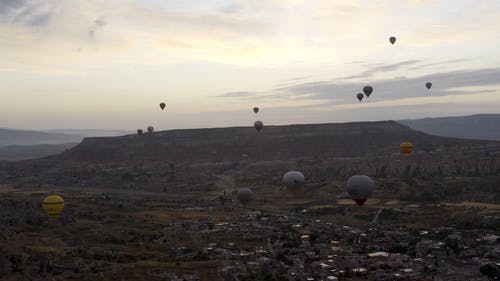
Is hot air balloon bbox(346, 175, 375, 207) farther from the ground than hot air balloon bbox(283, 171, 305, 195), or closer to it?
farther from the ground

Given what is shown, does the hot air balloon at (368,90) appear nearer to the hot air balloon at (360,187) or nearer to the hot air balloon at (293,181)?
the hot air balloon at (293,181)

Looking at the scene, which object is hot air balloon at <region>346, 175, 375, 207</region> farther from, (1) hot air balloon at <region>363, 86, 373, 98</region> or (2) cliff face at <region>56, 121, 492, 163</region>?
(2) cliff face at <region>56, 121, 492, 163</region>

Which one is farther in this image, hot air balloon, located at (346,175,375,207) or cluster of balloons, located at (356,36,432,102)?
cluster of balloons, located at (356,36,432,102)

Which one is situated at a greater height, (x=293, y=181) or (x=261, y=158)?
(x=293, y=181)

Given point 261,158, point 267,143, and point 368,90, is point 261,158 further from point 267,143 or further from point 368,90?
point 368,90

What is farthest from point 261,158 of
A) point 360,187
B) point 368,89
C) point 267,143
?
point 360,187

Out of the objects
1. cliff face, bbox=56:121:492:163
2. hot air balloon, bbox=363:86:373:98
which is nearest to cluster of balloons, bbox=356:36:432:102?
hot air balloon, bbox=363:86:373:98

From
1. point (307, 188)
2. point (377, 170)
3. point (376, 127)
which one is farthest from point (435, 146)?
point (307, 188)

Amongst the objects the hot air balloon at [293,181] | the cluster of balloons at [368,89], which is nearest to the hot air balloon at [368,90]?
the cluster of balloons at [368,89]
